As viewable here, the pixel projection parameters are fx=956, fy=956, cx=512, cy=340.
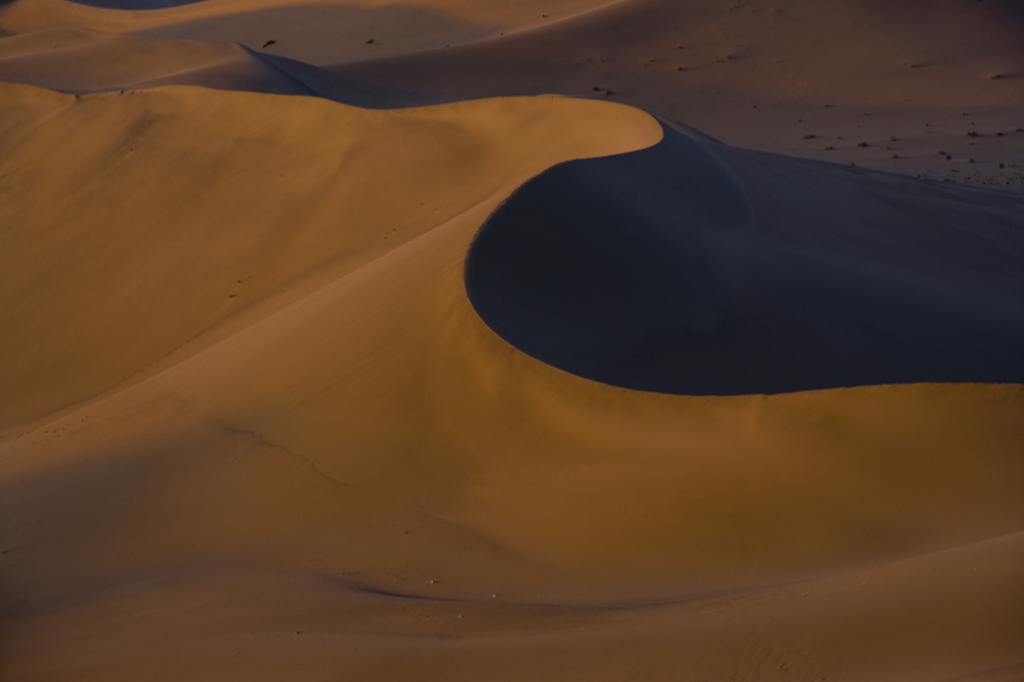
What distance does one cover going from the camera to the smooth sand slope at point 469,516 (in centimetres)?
337

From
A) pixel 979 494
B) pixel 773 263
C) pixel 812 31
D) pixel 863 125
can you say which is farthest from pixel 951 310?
pixel 812 31

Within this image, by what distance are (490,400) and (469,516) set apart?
1003 mm

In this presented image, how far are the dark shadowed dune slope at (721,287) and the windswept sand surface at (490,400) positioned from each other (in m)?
0.04

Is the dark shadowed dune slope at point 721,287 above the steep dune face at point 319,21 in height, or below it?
above

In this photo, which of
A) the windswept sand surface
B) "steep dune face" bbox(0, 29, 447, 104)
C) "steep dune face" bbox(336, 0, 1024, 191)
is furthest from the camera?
"steep dune face" bbox(336, 0, 1024, 191)

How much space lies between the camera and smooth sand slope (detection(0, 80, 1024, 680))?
337 centimetres

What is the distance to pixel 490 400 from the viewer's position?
19.6 ft

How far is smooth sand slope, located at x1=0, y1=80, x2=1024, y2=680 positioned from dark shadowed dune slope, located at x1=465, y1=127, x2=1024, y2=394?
16.8 inches

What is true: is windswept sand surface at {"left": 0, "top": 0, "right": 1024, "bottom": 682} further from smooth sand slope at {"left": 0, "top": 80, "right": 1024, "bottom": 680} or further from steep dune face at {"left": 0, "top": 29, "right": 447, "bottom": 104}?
steep dune face at {"left": 0, "top": 29, "right": 447, "bottom": 104}

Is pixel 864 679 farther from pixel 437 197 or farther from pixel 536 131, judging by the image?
pixel 536 131

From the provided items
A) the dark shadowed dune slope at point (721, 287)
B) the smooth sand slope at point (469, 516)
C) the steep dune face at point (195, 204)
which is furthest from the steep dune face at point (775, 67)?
the smooth sand slope at point (469, 516)

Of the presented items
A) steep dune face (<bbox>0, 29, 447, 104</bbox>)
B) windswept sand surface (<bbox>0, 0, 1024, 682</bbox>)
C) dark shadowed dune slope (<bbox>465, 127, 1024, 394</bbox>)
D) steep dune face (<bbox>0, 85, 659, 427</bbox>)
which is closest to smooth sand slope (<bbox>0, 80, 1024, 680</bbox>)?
windswept sand surface (<bbox>0, 0, 1024, 682</bbox>)

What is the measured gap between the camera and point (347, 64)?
24.8m

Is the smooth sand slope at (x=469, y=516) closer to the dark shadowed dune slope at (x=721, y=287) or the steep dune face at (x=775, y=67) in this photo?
the dark shadowed dune slope at (x=721, y=287)
